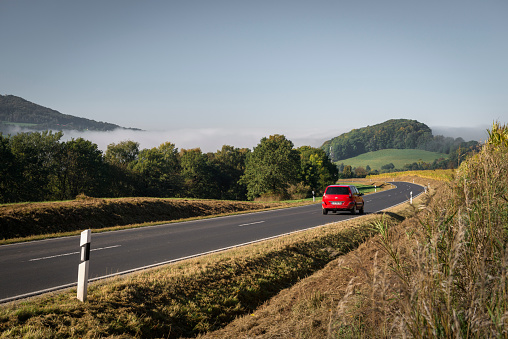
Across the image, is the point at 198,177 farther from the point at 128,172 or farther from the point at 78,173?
the point at 78,173

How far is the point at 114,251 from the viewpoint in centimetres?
1095

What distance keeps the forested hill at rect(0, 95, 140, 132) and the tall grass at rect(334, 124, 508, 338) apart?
171622 millimetres

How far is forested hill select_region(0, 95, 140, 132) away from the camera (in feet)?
523

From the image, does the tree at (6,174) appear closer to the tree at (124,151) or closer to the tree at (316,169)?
the tree at (124,151)

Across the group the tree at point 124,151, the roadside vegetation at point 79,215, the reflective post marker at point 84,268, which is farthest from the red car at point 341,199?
the tree at point 124,151

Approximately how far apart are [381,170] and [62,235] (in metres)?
172

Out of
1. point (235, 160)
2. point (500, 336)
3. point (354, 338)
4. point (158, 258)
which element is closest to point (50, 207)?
point (158, 258)

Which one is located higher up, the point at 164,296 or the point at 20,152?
the point at 20,152

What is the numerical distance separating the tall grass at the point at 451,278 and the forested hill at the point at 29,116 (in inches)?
6757

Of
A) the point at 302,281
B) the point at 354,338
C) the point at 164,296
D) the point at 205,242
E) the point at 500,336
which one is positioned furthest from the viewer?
the point at 205,242

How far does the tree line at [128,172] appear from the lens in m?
47.2

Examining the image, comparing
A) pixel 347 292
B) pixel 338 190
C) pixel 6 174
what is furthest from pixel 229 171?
pixel 347 292

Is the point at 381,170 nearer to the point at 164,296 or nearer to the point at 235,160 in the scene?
the point at 235,160

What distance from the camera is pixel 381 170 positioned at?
568ft
